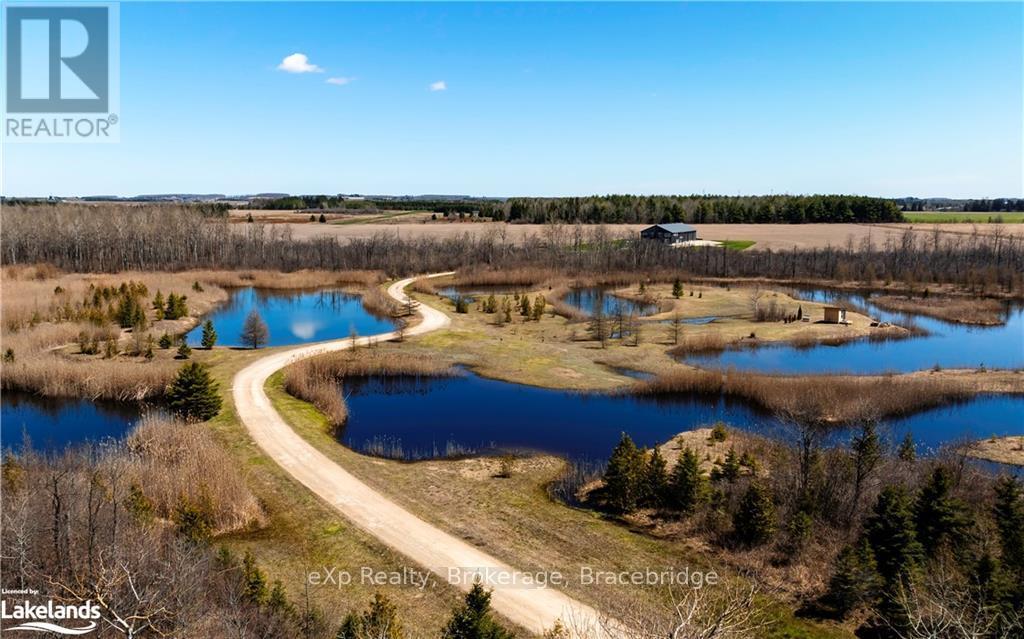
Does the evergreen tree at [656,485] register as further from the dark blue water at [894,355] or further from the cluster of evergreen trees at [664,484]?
the dark blue water at [894,355]

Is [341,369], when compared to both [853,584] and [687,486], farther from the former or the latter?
[853,584]

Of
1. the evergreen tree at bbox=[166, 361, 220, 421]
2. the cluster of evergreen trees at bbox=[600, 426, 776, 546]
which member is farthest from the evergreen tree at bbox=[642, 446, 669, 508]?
the evergreen tree at bbox=[166, 361, 220, 421]

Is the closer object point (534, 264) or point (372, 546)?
point (372, 546)

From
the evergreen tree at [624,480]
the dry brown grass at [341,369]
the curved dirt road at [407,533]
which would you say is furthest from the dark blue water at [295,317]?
the evergreen tree at [624,480]

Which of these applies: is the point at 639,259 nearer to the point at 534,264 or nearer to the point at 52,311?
the point at 534,264

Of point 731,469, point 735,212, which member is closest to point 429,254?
point 731,469

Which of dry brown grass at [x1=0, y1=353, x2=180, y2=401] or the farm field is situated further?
the farm field

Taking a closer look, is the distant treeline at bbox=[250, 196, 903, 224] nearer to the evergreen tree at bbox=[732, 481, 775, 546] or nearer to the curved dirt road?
the curved dirt road

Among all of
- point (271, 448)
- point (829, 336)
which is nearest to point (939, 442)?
point (829, 336)
